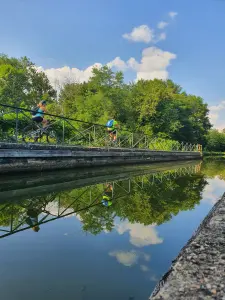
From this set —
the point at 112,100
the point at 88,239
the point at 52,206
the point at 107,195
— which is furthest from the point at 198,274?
the point at 112,100

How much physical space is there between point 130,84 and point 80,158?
1710 cm

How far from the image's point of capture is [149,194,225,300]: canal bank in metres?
1.14

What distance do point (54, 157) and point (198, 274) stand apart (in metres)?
6.51

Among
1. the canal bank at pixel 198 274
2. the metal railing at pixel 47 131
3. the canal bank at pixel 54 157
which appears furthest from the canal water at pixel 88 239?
the metal railing at pixel 47 131

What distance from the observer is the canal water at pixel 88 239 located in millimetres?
1709

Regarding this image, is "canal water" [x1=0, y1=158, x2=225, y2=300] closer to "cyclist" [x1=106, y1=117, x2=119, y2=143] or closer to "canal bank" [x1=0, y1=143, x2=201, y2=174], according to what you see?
"canal bank" [x1=0, y1=143, x2=201, y2=174]

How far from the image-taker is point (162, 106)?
2327 centimetres

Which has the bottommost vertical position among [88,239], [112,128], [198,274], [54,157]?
[88,239]

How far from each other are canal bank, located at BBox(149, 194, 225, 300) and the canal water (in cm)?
37

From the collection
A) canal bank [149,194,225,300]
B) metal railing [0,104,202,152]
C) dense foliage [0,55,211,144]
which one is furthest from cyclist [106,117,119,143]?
canal bank [149,194,225,300]

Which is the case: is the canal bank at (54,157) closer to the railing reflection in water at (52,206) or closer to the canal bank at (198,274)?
the railing reflection in water at (52,206)

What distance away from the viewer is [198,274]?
4.37 ft

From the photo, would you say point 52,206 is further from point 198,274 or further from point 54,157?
point 54,157

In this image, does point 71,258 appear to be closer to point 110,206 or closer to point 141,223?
point 141,223
